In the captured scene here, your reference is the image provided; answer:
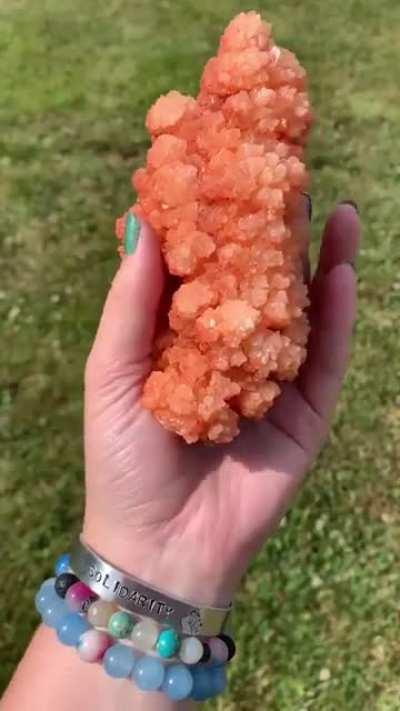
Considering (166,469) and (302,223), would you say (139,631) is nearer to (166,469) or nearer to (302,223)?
(166,469)

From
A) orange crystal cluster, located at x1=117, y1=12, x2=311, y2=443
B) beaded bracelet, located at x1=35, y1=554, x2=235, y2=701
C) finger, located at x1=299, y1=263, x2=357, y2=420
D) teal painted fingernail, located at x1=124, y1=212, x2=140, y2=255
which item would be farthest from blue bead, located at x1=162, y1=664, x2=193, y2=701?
teal painted fingernail, located at x1=124, y1=212, x2=140, y2=255

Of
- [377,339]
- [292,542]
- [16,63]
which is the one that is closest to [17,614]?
[292,542]

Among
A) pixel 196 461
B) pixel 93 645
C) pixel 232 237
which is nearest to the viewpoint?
pixel 232 237

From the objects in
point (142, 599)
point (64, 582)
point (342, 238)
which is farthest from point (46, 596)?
point (342, 238)

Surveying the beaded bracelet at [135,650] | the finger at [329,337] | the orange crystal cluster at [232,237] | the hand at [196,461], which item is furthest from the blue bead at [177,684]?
the finger at [329,337]

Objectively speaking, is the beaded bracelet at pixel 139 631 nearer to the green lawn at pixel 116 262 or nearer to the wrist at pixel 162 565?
the wrist at pixel 162 565

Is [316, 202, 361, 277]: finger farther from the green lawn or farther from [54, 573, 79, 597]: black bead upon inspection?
the green lawn
